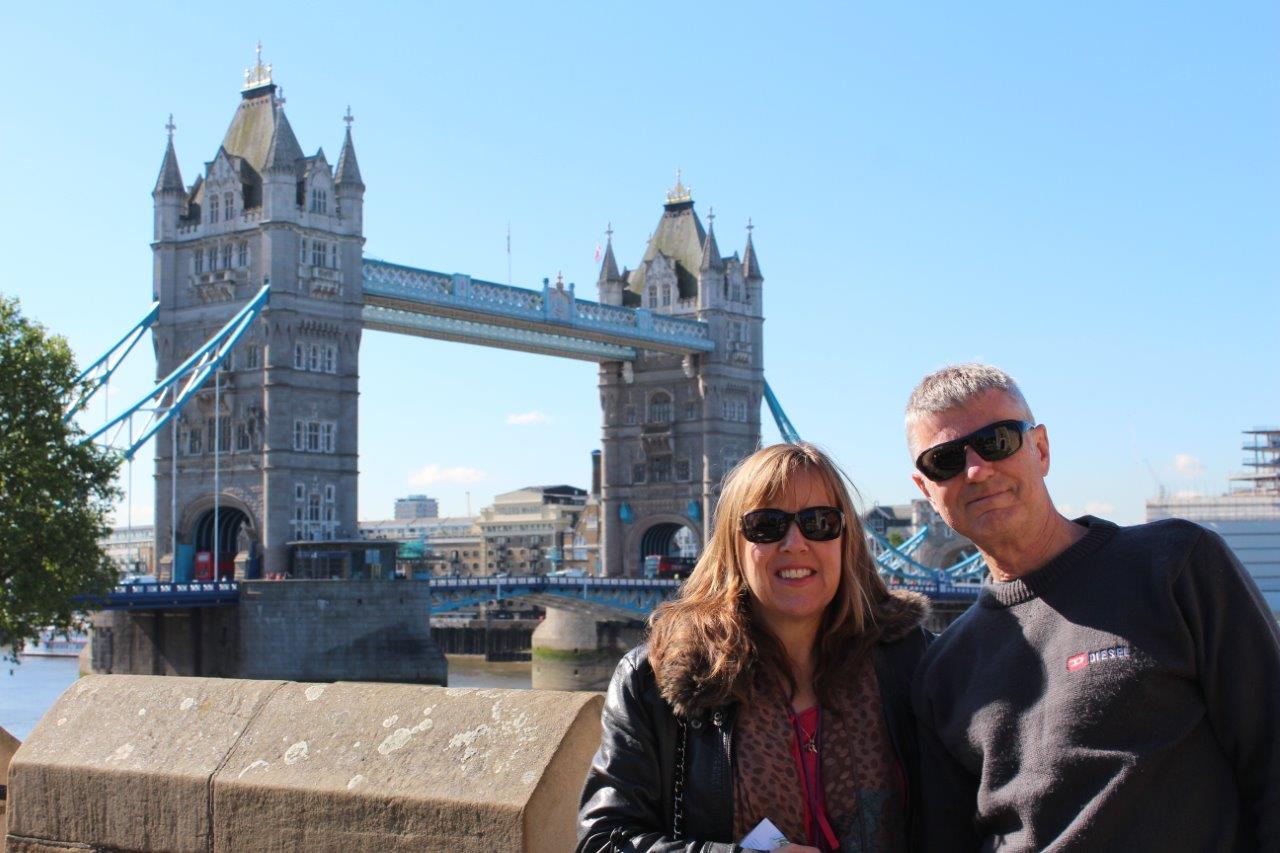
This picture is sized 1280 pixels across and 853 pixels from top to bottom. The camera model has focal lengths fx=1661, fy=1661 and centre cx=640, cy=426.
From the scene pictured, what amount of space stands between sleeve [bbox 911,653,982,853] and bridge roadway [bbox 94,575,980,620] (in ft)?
104

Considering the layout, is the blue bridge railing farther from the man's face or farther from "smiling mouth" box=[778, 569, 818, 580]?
the man's face

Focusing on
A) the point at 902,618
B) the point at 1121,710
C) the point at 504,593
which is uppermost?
the point at 902,618

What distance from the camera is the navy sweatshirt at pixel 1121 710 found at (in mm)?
2305

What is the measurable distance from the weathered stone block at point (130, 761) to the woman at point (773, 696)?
46.9 inches

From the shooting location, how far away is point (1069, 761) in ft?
7.79

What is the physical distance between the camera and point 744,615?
2.74 m

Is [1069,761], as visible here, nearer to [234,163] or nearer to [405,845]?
[405,845]

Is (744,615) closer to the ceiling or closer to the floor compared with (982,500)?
closer to the floor

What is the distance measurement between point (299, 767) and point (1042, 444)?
5.31 ft

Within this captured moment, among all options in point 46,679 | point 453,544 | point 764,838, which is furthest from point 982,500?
point 453,544

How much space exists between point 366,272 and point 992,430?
40259 millimetres

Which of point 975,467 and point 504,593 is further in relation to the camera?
point 504,593

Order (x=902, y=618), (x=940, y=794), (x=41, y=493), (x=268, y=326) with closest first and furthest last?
(x=940, y=794) → (x=902, y=618) → (x=41, y=493) → (x=268, y=326)

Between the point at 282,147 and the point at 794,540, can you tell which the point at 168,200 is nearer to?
the point at 282,147
